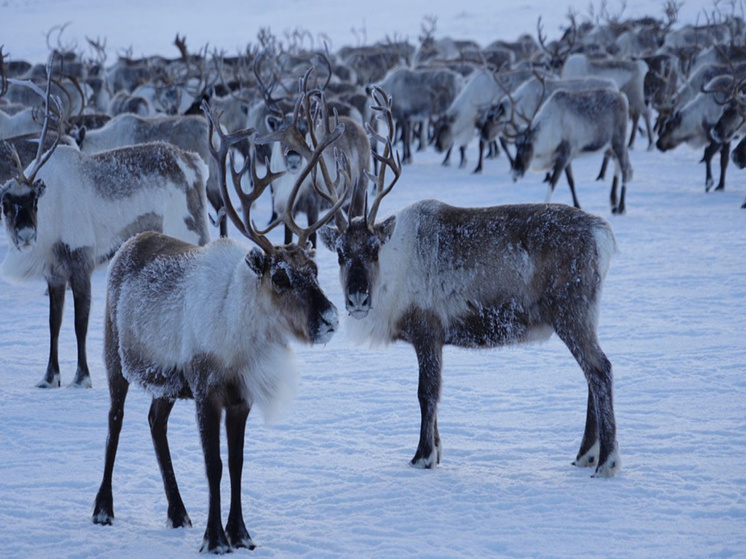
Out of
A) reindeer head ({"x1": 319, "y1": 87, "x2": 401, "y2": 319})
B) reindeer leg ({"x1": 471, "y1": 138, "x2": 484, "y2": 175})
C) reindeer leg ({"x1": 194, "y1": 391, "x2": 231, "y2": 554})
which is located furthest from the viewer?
reindeer leg ({"x1": 471, "y1": 138, "x2": 484, "y2": 175})

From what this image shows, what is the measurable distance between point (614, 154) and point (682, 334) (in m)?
4.55

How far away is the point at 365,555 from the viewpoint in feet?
11.3

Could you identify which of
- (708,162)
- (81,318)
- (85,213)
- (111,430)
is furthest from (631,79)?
(111,430)

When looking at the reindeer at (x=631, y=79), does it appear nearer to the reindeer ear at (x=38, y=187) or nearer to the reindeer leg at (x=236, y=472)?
the reindeer ear at (x=38, y=187)

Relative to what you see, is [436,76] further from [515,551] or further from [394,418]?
[515,551]

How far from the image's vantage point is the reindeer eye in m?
3.49

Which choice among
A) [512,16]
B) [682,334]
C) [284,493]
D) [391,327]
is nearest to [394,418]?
[391,327]

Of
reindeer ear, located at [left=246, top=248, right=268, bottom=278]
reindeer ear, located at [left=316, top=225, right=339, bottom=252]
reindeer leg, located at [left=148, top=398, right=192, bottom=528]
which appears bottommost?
reindeer leg, located at [left=148, top=398, right=192, bottom=528]

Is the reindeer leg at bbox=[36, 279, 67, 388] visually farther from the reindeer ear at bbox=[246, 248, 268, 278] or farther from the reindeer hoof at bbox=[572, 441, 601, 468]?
the reindeer hoof at bbox=[572, 441, 601, 468]

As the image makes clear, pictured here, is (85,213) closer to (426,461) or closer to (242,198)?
(242,198)

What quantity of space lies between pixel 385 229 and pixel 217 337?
123 cm

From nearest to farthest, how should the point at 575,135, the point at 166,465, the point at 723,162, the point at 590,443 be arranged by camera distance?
the point at 166,465 < the point at 590,443 < the point at 575,135 < the point at 723,162

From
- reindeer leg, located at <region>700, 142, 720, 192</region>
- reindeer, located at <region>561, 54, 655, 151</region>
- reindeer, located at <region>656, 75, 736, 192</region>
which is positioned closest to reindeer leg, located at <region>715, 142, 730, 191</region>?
reindeer leg, located at <region>700, 142, 720, 192</region>

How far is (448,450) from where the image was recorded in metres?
4.59
